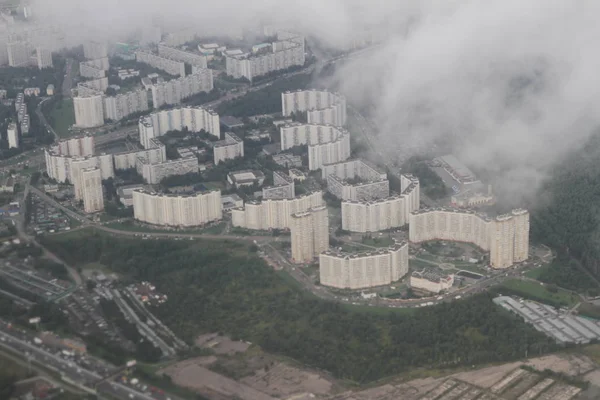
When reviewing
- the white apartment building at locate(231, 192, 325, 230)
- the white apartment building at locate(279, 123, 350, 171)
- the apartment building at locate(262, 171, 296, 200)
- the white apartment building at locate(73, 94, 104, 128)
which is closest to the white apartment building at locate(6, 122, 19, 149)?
the white apartment building at locate(73, 94, 104, 128)

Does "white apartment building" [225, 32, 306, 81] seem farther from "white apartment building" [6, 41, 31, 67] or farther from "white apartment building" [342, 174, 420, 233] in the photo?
"white apartment building" [342, 174, 420, 233]

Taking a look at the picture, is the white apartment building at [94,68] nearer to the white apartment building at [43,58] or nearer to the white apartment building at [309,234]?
the white apartment building at [43,58]

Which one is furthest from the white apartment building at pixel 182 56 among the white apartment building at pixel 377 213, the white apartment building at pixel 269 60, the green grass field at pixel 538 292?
the green grass field at pixel 538 292

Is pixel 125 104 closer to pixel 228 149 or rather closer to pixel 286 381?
pixel 228 149

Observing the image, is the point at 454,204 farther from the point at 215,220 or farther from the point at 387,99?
the point at 387,99

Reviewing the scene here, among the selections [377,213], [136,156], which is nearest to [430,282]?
[377,213]

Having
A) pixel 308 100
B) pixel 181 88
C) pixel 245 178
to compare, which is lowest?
pixel 245 178
